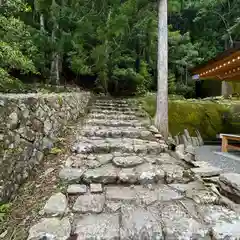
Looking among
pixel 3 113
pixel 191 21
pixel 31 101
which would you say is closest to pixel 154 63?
pixel 191 21

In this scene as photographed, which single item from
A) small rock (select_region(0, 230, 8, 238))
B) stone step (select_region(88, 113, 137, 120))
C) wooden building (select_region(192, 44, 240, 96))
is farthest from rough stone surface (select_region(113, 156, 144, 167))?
wooden building (select_region(192, 44, 240, 96))

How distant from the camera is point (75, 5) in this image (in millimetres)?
7977

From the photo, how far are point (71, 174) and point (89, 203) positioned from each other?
0.56 m

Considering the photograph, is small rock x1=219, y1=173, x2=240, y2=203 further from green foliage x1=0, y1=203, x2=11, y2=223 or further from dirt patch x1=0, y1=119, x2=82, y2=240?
green foliage x1=0, y1=203, x2=11, y2=223

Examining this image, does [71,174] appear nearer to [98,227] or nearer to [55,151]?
[55,151]

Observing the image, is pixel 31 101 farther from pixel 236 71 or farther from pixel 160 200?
pixel 236 71

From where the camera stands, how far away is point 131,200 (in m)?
2.09

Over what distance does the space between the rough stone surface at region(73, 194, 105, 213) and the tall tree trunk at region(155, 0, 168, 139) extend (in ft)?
9.13

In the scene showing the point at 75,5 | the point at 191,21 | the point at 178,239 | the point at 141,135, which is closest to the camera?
the point at 178,239

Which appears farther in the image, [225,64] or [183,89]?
[183,89]

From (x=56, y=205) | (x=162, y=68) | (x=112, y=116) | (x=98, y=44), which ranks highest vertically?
(x=98, y=44)

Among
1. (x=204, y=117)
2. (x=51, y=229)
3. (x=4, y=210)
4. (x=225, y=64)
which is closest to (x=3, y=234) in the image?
(x=4, y=210)

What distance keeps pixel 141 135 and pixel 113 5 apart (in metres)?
6.36

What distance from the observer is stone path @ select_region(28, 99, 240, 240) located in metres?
1.64
